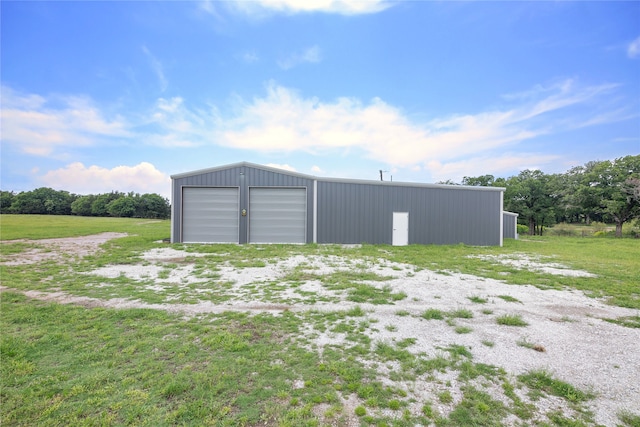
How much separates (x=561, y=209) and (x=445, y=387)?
33.9 metres

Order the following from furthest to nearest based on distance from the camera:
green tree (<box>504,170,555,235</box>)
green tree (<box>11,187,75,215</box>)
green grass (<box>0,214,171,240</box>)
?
green tree (<box>11,187,75,215</box>), green tree (<box>504,170,555,235</box>), green grass (<box>0,214,171,240</box>)

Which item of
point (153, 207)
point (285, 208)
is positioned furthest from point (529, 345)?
point (153, 207)

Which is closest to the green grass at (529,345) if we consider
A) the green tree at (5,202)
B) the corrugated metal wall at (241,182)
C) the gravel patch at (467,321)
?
the gravel patch at (467,321)

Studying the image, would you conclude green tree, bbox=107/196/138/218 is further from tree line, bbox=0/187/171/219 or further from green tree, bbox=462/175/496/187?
green tree, bbox=462/175/496/187

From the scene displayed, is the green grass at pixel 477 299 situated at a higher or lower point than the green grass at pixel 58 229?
lower

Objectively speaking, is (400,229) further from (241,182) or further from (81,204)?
(81,204)

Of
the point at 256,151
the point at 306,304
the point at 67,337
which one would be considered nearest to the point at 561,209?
the point at 256,151

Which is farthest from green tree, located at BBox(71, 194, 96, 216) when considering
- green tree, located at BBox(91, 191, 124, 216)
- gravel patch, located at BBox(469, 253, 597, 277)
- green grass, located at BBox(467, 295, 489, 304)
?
green grass, located at BBox(467, 295, 489, 304)

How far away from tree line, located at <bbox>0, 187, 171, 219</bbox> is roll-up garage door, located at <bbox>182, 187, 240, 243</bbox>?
132ft

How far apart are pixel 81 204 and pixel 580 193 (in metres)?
70.7

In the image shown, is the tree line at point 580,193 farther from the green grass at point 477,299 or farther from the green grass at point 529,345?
the green grass at point 529,345

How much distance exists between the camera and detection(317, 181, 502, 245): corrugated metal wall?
1334 centimetres

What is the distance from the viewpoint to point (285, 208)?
13398 mm

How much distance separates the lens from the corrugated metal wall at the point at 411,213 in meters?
13.3
